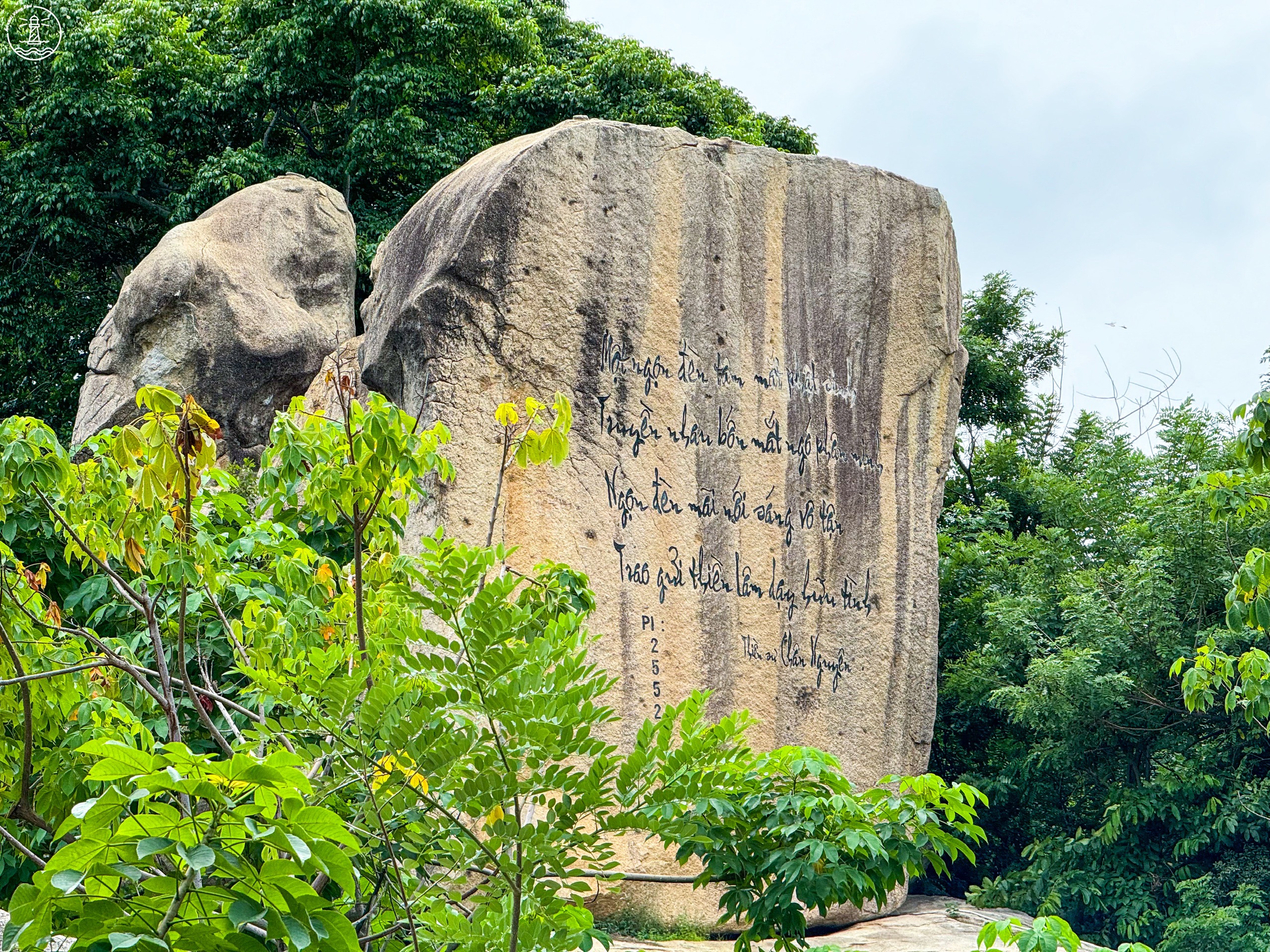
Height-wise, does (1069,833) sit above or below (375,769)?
below

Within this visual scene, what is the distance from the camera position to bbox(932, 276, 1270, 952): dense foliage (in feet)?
20.6

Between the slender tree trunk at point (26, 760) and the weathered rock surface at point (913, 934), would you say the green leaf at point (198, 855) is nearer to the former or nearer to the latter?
the slender tree trunk at point (26, 760)

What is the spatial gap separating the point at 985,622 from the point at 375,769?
5733 millimetres

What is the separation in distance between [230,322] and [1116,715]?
20.5 ft

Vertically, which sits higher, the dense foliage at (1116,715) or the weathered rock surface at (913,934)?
the dense foliage at (1116,715)

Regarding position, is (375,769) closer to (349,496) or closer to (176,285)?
(349,496)

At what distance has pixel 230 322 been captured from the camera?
29.7 ft

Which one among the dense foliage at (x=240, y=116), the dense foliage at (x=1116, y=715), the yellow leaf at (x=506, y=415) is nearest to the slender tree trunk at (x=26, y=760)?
the yellow leaf at (x=506, y=415)

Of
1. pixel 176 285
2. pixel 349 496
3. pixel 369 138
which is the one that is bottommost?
pixel 349 496

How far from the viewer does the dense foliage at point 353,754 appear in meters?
1.62

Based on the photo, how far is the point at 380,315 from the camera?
5.68 metres

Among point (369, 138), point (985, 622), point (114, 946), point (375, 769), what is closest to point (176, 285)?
point (369, 138)
